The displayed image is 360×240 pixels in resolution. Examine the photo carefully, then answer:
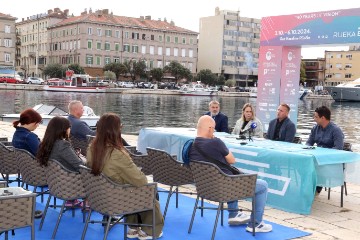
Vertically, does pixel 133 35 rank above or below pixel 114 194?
above

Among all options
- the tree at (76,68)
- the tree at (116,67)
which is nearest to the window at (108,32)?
the tree at (116,67)

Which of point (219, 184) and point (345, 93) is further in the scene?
point (345, 93)

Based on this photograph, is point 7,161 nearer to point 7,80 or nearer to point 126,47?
point 7,80

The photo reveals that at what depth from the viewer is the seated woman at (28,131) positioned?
6105mm

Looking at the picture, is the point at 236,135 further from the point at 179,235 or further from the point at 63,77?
the point at 63,77

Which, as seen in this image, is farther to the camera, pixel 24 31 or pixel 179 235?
pixel 24 31

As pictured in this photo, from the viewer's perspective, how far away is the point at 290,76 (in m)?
14.6

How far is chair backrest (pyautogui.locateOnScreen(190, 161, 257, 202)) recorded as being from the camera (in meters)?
5.44

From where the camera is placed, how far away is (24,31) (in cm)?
11375

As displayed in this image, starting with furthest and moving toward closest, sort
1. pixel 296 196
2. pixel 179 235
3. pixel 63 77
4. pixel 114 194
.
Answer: pixel 63 77 → pixel 296 196 → pixel 179 235 → pixel 114 194

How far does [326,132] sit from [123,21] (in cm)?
9398

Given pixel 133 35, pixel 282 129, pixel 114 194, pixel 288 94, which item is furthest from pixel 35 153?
pixel 133 35

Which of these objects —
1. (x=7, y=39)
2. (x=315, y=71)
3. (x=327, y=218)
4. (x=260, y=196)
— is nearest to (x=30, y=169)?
(x=260, y=196)

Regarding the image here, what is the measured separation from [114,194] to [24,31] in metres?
116
